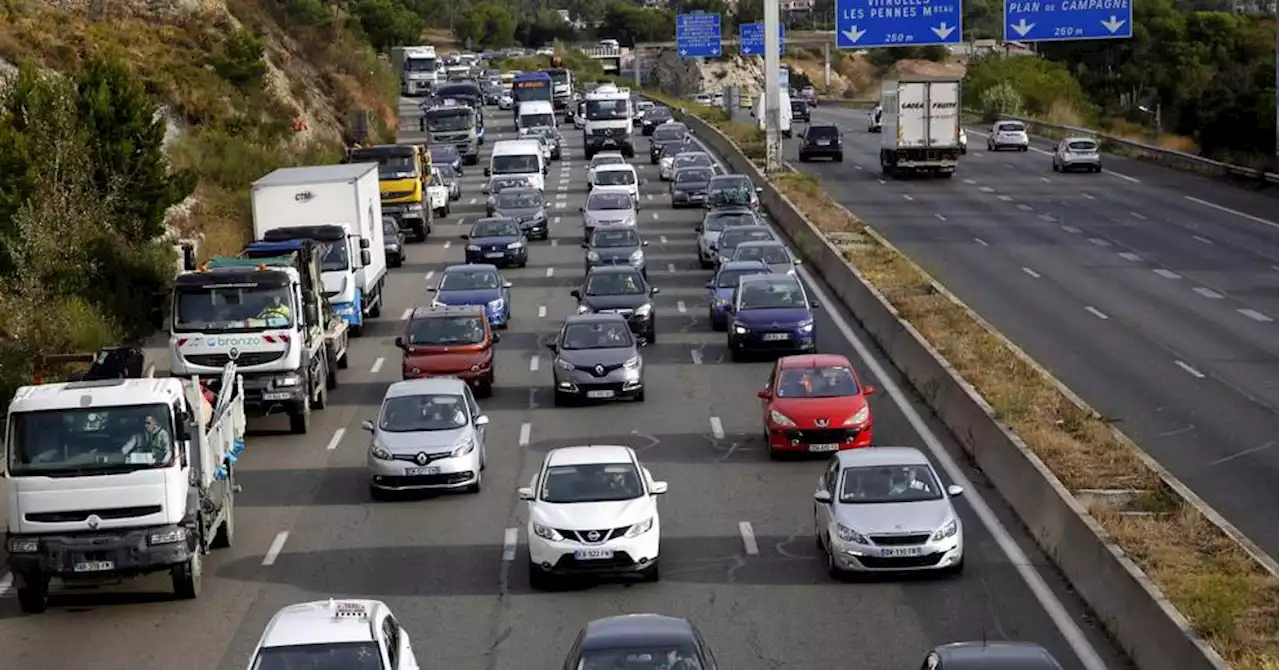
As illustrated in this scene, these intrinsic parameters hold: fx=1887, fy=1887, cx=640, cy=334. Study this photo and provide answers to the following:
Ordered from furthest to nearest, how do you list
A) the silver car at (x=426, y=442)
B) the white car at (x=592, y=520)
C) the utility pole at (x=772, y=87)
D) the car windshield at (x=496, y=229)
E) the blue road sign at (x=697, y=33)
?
the blue road sign at (x=697, y=33), the utility pole at (x=772, y=87), the car windshield at (x=496, y=229), the silver car at (x=426, y=442), the white car at (x=592, y=520)

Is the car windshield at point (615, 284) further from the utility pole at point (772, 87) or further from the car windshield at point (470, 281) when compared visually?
the utility pole at point (772, 87)

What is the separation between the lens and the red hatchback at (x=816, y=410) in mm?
25969

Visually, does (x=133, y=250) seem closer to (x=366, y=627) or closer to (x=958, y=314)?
(x=958, y=314)

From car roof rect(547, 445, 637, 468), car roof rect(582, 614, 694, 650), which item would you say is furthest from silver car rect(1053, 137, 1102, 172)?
car roof rect(582, 614, 694, 650)

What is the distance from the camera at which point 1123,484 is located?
72.7 feet

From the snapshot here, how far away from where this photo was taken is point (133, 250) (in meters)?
43.2

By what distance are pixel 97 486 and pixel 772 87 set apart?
5028 centimetres

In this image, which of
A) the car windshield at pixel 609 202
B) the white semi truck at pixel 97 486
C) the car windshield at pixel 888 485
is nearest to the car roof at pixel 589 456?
the car windshield at pixel 888 485

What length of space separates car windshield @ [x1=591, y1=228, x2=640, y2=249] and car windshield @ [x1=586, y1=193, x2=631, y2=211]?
7.28 m

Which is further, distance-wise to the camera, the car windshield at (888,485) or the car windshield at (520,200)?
the car windshield at (520,200)

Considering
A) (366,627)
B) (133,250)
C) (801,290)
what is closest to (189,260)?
(133,250)

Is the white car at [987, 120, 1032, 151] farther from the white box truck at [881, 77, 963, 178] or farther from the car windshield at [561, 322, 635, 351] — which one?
the car windshield at [561, 322, 635, 351]

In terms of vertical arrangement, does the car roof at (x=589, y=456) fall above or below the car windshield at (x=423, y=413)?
above

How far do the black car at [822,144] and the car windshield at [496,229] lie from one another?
32.6m
